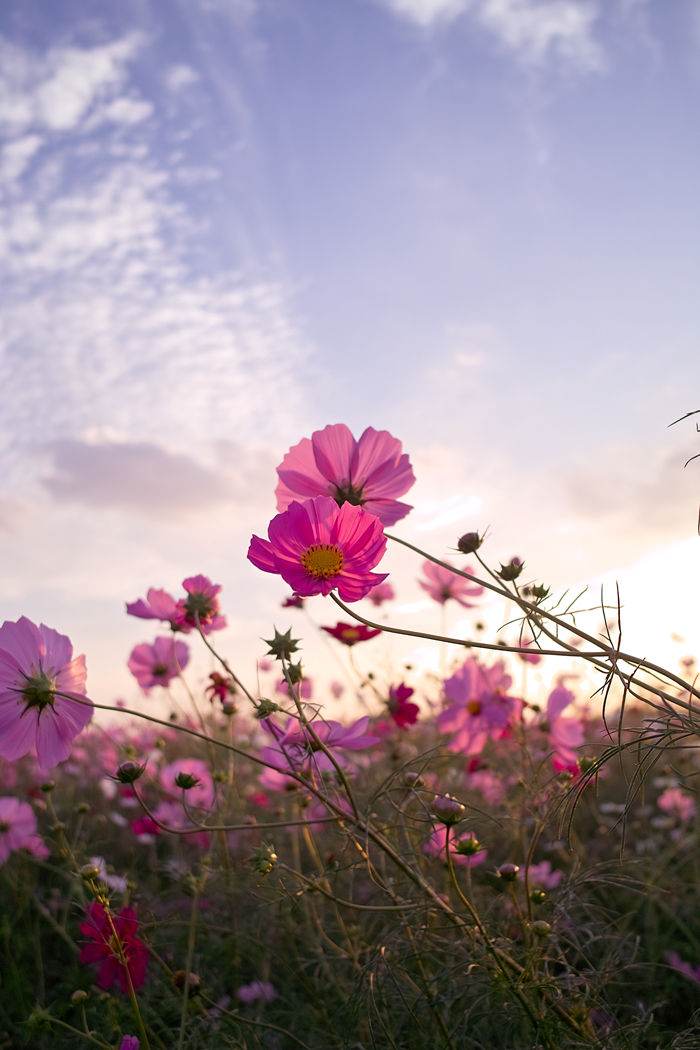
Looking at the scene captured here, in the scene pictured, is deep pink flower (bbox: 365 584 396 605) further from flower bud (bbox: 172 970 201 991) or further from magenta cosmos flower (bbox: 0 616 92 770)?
magenta cosmos flower (bbox: 0 616 92 770)

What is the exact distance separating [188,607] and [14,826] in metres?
1.38

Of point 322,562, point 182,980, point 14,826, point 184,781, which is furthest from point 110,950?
point 14,826

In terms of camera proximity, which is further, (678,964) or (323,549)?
(678,964)

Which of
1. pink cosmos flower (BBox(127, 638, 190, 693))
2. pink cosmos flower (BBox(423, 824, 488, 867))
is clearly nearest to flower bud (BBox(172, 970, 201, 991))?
pink cosmos flower (BBox(423, 824, 488, 867))

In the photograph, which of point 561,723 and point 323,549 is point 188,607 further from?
point 561,723

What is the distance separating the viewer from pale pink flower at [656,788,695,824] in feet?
8.48

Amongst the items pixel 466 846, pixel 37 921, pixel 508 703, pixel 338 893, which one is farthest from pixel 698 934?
pixel 37 921

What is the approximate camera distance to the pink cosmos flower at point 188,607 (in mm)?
1280

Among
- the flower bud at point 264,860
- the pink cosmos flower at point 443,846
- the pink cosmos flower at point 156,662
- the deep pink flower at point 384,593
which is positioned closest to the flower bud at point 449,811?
the pink cosmos flower at point 443,846

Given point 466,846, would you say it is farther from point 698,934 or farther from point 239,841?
point 239,841

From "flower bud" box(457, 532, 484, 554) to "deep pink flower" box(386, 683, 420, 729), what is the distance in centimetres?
68

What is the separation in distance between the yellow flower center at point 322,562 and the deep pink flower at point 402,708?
784mm

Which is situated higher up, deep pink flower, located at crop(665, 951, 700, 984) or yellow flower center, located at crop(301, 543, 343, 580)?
yellow flower center, located at crop(301, 543, 343, 580)

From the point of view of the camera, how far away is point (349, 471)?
1093 mm
